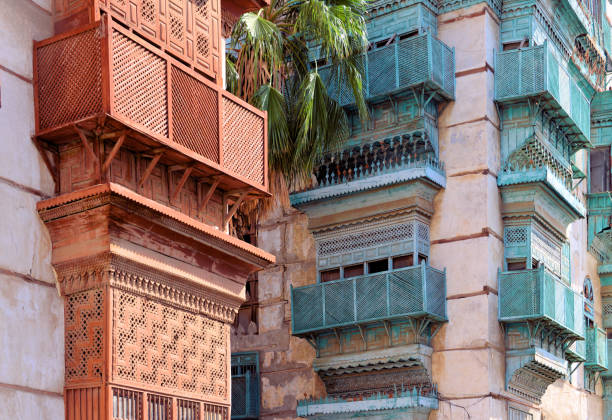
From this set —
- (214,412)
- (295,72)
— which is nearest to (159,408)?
(214,412)

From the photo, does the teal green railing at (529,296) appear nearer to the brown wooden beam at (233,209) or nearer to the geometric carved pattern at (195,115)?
the brown wooden beam at (233,209)

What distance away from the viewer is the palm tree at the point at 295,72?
1554 centimetres

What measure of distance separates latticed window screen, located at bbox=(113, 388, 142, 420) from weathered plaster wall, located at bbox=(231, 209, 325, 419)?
9.02 meters

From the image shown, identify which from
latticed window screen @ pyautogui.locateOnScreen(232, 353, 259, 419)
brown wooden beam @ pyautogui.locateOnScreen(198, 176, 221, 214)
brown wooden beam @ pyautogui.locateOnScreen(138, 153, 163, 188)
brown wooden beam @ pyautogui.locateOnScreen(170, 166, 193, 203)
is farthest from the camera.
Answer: latticed window screen @ pyautogui.locateOnScreen(232, 353, 259, 419)

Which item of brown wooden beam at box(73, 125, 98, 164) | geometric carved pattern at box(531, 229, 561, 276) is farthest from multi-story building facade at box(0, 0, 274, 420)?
geometric carved pattern at box(531, 229, 561, 276)

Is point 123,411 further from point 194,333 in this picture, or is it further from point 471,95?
point 471,95

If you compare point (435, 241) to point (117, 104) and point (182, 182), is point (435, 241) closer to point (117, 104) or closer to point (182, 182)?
point (182, 182)

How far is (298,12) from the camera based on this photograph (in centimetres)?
1678

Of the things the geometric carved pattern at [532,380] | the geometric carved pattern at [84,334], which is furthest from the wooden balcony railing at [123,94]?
the geometric carved pattern at [532,380]

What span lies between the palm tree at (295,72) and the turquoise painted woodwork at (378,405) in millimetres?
3948

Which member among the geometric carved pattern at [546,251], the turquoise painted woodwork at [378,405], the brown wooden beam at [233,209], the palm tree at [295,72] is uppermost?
the palm tree at [295,72]

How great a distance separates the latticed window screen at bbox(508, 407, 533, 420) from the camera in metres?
17.6

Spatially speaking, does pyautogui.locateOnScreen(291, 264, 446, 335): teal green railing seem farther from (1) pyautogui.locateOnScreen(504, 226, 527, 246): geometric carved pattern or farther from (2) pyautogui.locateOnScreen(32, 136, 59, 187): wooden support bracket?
(2) pyautogui.locateOnScreen(32, 136, 59, 187): wooden support bracket

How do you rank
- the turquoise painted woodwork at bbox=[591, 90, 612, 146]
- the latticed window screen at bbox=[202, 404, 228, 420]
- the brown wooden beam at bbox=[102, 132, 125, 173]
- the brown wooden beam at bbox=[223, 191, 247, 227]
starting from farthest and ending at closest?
1. the turquoise painted woodwork at bbox=[591, 90, 612, 146]
2. the brown wooden beam at bbox=[223, 191, 247, 227]
3. the latticed window screen at bbox=[202, 404, 228, 420]
4. the brown wooden beam at bbox=[102, 132, 125, 173]
